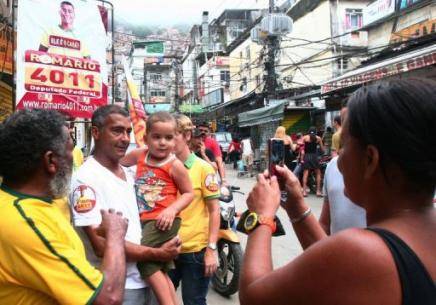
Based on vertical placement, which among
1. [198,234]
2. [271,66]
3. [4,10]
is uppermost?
[271,66]

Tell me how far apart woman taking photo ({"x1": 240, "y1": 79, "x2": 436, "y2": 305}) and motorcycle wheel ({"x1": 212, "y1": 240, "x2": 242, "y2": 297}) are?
11.7 feet

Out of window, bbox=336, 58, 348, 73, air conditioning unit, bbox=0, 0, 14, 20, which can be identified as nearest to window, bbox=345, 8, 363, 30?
window, bbox=336, 58, 348, 73

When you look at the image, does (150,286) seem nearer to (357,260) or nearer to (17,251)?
(17,251)

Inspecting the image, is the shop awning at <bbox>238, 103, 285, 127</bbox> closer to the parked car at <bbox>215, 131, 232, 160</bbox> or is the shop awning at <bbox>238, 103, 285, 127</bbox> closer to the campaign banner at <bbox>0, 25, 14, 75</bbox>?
the parked car at <bbox>215, 131, 232, 160</bbox>

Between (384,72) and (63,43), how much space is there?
342 inches

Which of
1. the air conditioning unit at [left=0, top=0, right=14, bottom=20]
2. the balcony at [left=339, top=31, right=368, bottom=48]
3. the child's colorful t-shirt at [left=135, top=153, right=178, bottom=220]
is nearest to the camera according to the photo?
the child's colorful t-shirt at [left=135, top=153, right=178, bottom=220]

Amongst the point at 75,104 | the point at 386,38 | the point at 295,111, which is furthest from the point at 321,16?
the point at 75,104

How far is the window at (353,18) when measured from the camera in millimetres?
27094

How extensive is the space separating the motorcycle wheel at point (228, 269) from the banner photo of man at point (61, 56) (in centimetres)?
267

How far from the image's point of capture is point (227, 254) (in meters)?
5.12

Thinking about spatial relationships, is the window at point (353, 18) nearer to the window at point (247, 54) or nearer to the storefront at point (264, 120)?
the storefront at point (264, 120)

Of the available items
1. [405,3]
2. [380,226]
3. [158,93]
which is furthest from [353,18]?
[158,93]

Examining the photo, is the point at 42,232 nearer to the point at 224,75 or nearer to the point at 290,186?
the point at 290,186

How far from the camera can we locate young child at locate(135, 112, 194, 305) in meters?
2.69
